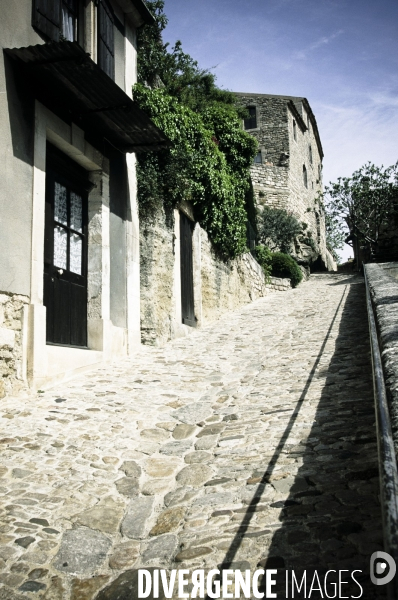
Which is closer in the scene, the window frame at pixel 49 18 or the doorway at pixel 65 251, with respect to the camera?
the window frame at pixel 49 18

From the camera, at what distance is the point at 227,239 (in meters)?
12.8

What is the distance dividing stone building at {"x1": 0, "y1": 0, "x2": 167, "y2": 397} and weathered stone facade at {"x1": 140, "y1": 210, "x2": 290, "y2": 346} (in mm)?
301

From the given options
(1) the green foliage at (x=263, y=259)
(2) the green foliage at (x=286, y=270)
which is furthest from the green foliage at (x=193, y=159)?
(2) the green foliage at (x=286, y=270)

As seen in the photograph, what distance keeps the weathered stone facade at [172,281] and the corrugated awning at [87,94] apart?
5.48 feet

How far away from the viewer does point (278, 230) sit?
25.4 meters

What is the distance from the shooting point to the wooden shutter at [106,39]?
784 cm

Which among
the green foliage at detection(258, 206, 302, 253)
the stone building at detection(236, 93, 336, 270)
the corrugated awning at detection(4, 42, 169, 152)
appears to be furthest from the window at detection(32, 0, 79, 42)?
the stone building at detection(236, 93, 336, 270)

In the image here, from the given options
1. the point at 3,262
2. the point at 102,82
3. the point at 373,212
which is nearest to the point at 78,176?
the point at 102,82

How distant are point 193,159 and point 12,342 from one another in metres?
6.24

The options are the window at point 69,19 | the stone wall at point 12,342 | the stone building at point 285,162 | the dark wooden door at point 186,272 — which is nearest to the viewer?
the stone wall at point 12,342

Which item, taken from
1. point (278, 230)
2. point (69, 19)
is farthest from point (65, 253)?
point (278, 230)

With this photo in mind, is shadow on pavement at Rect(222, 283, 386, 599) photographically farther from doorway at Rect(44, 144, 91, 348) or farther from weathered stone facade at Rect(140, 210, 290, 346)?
weathered stone facade at Rect(140, 210, 290, 346)

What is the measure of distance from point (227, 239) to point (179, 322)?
3662 millimetres

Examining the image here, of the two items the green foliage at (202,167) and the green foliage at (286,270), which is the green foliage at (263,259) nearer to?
the green foliage at (286,270)
